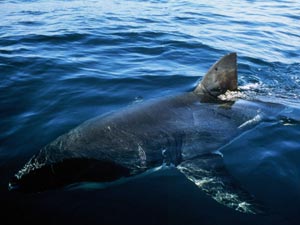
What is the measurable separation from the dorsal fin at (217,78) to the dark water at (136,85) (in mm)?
931

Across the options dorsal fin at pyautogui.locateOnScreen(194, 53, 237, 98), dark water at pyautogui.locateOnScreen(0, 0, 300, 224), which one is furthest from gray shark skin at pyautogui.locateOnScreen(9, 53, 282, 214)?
dark water at pyautogui.locateOnScreen(0, 0, 300, 224)

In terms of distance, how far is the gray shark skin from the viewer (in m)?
4.23

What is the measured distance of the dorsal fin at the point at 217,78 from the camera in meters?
6.06

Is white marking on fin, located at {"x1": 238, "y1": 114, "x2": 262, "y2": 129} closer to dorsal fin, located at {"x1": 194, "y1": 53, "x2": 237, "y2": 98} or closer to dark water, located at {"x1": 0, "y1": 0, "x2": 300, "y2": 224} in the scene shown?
dark water, located at {"x1": 0, "y1": 0, "x2": 300, "y2": 224}

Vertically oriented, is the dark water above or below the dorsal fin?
below

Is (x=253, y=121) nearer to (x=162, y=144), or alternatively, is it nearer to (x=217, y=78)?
(x=217, y=78)

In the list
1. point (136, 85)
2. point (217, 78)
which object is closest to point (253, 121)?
point (217, 78)

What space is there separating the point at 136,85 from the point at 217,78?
2.38 m

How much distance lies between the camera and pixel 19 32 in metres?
12.6

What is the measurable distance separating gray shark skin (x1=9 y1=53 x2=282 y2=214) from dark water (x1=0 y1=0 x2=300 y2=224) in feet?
0.52

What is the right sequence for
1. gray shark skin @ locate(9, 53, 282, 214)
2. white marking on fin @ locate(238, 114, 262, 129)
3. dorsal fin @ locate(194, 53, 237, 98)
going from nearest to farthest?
gray shark skin @ locate(9, 53, 282, 214) < white marking on fin @ locate(238, 114, 262, 129) < dorsal fin @ locate(194, 53, 237, 98)

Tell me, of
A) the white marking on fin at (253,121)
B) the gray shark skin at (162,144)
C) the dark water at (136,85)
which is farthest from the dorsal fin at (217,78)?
the dark water at (136,85)

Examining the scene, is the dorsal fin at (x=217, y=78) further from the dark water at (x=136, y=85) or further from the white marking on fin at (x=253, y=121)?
the dark water at (x=136, y=85)

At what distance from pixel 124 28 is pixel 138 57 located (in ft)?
11.6
